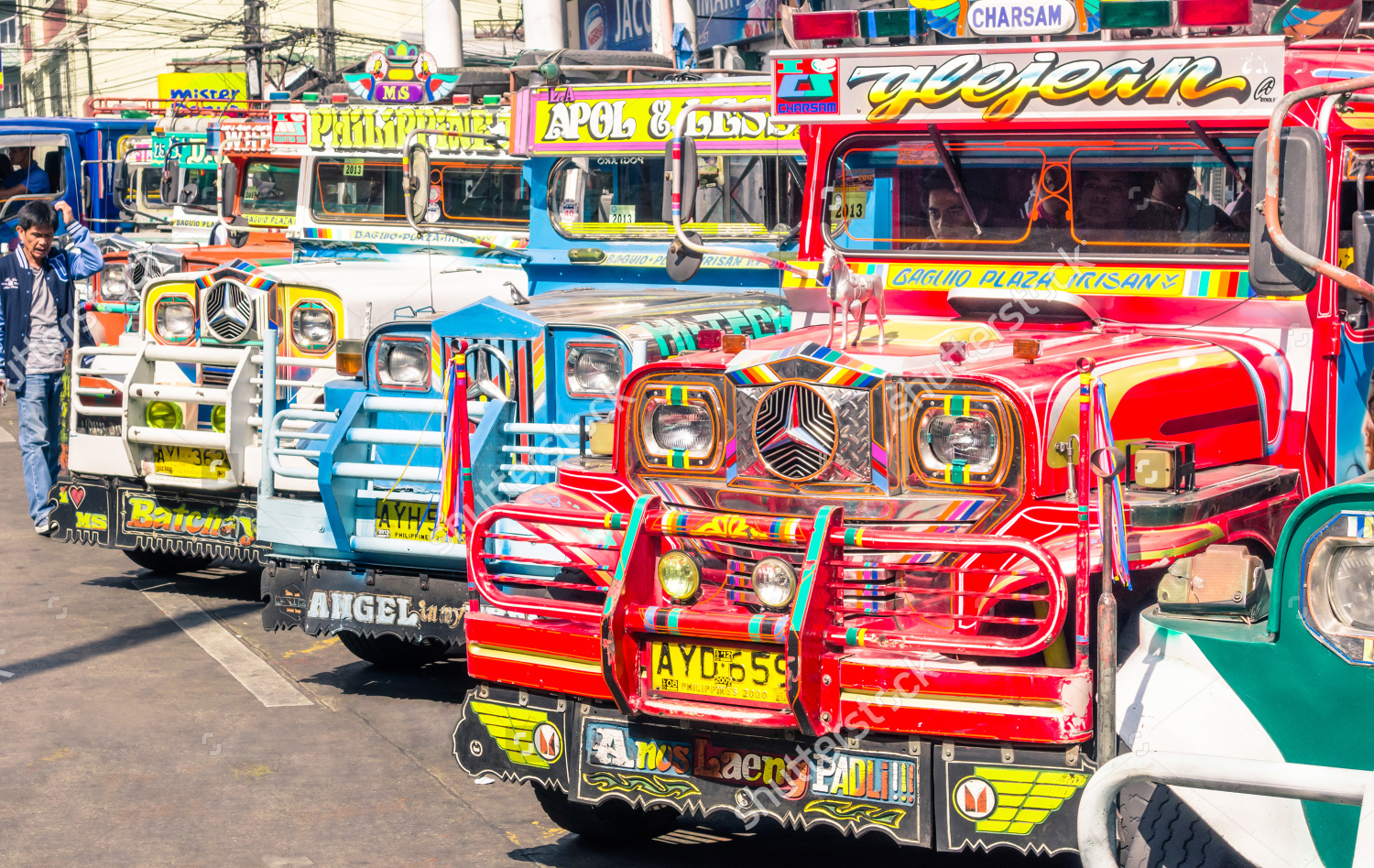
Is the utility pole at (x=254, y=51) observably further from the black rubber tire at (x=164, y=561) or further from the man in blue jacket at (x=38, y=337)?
the black rubber tire at (x=164, y=561)

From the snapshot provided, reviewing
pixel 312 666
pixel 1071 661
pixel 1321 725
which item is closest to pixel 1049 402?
pixel 1071 661

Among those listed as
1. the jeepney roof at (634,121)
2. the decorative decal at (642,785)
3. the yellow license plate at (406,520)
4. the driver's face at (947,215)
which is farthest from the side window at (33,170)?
the decorative decal at (642,785)

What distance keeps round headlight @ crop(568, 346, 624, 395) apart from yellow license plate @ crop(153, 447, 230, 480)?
102 inches


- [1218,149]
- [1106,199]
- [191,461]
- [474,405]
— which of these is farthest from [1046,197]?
[191,461]

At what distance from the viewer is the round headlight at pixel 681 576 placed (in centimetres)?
476

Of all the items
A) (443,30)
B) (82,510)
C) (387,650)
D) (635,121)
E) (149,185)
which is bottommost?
(387,650)

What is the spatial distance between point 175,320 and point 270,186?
9.62 ft

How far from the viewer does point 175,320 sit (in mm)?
9578

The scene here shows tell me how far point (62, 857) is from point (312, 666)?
262 centimetres

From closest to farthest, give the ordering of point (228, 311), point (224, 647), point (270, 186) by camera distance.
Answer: point (224, 647), point (228, 311), point (270, 186)

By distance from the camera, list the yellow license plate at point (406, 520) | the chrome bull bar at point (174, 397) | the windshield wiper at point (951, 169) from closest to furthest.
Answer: the windshield wiper at point (951, 169) → the yellow license plate at point (406, 520) → the chrome bull bar at point (174, 397)

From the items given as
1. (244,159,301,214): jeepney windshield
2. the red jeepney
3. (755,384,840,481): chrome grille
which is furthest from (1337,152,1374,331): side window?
Answer: (244,159,301,214): jeepney windshield

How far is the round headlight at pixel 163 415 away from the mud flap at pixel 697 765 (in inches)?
161

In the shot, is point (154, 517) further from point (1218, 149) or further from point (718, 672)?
point (1218, 149)
